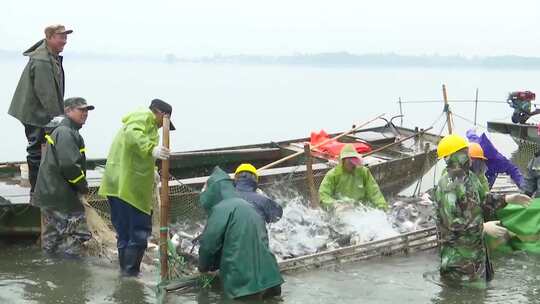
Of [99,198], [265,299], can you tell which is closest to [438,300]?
[265,299]

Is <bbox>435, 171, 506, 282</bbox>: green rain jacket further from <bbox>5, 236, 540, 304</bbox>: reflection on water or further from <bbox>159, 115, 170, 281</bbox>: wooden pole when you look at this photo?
<bbox>159, 115, 170, 281</bbox>: wooden pole

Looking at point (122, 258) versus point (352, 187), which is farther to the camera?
point (352, 187)

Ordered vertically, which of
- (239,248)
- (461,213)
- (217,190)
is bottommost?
(239,248)

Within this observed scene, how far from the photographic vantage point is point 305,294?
25.0 ft

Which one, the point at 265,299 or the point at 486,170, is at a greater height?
the point at 486,170

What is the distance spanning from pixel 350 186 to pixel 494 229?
2.17m

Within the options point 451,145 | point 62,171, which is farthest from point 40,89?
point 451,145

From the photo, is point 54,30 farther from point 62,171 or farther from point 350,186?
point 350,186

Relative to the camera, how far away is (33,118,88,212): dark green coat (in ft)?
26.7

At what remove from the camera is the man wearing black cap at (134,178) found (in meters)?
A: 7.59

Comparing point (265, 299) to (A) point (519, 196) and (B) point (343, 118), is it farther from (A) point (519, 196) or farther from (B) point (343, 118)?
(B) point (343, 118)

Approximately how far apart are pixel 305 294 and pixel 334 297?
0.31 meters

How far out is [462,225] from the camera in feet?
24.1

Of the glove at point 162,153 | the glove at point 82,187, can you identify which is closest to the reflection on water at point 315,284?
the glove at point 82,187
